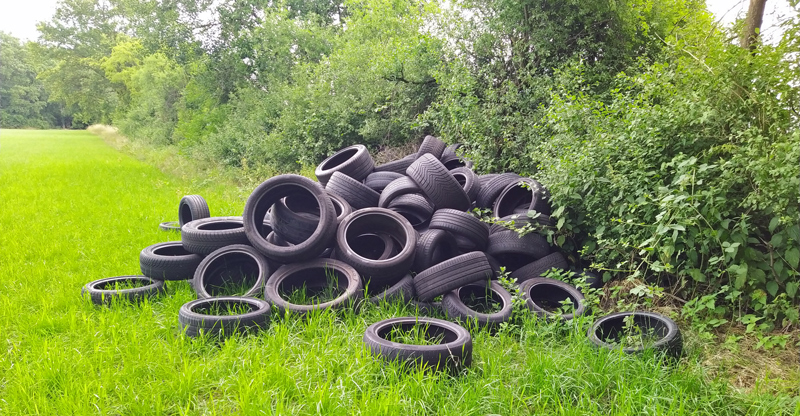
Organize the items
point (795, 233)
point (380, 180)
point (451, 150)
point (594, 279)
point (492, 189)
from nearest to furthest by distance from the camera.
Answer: point (795, 233)
point (594, 279)
point (492, 189)
point (380, 180)
point (451, 150)

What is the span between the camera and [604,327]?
406cm

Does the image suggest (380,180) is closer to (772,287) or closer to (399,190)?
(399,190)

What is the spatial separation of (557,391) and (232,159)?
16581mm

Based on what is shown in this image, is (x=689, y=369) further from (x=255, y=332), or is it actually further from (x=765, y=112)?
(x=255, y=332)

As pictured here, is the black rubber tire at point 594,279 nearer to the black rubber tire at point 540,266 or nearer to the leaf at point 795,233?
the black rubber tire at point 540,266

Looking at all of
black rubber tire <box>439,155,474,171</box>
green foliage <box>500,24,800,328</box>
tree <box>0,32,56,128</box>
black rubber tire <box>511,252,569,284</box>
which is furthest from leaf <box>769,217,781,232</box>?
tree <box>0,32,56,128</box>

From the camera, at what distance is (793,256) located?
142 inches

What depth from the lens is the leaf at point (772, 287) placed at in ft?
12.2

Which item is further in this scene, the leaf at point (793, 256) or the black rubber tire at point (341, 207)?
the black rubber tire at point (341, 207)

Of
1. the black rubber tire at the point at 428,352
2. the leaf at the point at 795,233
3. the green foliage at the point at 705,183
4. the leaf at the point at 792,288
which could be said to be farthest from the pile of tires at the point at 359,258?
the leaf at the point at 795,233

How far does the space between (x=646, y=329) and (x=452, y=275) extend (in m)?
1.79

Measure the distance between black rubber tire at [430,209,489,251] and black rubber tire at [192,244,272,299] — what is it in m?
2.05

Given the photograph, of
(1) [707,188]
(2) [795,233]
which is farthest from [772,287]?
(1) [707,188]

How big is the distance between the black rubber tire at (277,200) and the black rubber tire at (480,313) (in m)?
1.46
